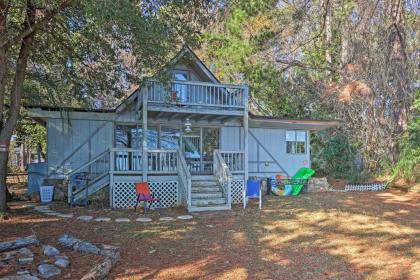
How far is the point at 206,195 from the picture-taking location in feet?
39.1

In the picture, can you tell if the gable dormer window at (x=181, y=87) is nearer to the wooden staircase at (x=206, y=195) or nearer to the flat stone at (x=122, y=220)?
the wooden staircase at (x=206, y=195)

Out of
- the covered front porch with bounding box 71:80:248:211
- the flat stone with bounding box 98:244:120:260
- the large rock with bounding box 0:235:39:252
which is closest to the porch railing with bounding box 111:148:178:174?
the covered front porch with bounding box 71:80:248:211

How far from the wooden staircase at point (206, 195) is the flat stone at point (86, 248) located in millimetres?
4825

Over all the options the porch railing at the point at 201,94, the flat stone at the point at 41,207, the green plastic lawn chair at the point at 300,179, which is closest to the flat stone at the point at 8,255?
the flat stone at the point at 41,207

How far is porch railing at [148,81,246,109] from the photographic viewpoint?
12945mm

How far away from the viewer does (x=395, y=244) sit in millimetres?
7293

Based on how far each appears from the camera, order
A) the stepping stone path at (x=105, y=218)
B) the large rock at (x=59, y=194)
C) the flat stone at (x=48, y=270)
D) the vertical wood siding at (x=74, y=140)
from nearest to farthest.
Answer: the flat stone at (x=48, y=270), the stepping stone path at (x=105, y=218), the large rock at (x=59, y=194), the vertical wood siding at (x=74, y=140)

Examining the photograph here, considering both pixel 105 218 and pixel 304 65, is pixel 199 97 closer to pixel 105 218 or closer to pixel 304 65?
pixel 105 218

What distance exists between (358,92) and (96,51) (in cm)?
1090

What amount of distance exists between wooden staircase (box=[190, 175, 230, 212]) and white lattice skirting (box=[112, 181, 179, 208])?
2.77ft

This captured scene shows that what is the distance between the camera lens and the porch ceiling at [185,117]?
14133mm

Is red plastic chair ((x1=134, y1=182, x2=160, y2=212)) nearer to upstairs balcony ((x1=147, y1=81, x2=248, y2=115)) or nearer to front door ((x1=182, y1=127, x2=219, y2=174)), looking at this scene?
upstairs balcony ((x1=147, y1=81, x2=248, y2=115))

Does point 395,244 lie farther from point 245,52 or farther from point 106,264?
point 245,52

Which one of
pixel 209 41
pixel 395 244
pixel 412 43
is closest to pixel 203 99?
pixel 209 41
